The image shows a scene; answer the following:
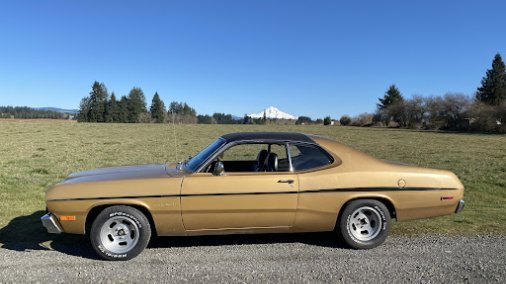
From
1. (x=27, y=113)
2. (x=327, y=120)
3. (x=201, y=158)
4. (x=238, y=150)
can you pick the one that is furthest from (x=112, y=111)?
(x=201, y=158)

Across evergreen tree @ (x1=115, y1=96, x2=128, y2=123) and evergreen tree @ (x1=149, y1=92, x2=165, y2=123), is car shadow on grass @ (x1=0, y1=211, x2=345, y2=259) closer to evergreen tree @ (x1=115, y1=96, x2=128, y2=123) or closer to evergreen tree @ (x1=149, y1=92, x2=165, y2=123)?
evergreen tree @ (x1=149, y1=92, x2=165, y2=123)

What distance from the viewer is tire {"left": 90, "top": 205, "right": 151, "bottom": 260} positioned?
15.5 ft

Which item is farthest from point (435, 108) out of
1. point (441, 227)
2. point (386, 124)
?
point (441, 227)

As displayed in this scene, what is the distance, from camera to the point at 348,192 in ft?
16.7

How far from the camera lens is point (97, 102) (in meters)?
102

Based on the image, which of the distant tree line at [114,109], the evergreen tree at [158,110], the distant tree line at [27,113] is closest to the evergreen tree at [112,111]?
the distant tree line at [114,109]

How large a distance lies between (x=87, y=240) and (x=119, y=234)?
0.93 meters

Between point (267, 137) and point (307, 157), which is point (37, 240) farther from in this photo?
point (307, 157)

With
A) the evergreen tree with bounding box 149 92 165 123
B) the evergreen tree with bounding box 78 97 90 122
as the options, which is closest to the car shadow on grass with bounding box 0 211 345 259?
the evergreen tree with bounding box 149 92 165 123

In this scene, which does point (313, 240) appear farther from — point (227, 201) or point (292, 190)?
point (227, 201)

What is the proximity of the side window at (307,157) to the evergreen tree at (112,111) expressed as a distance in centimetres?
9681

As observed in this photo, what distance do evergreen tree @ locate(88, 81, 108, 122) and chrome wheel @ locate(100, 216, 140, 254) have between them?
3906 inches

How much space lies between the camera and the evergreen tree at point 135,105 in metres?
99.1

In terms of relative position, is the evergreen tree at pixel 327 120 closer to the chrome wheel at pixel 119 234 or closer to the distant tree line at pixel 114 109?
the distant tree line at pixel 114 109
